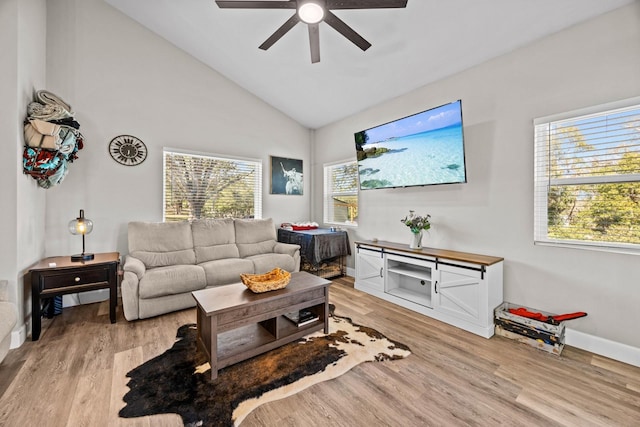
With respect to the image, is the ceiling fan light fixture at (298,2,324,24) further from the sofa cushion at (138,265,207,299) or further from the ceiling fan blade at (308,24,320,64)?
the sofa cushion at (138,265,207,299)

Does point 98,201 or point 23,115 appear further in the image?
point 98,201

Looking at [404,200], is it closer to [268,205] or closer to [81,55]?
[268,205]

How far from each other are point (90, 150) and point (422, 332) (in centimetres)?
430

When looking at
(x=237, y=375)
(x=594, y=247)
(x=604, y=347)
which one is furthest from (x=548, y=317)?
(x=237, y=375)

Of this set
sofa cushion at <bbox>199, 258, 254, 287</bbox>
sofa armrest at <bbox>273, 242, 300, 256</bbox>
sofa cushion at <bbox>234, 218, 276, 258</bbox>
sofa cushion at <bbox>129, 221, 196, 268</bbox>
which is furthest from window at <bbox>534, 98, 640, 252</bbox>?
sofa cushion at <bbox>129, 221, 196, 268</bbox>

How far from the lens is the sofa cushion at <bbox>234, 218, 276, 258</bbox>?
12.9ft

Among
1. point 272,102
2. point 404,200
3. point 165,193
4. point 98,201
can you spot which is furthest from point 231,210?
point 404,200

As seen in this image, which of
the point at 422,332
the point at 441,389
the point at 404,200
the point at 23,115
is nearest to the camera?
the point at 441,389

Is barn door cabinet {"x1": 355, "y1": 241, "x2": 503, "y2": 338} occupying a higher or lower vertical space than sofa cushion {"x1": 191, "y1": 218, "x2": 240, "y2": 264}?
lower

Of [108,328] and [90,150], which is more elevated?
[90,150]

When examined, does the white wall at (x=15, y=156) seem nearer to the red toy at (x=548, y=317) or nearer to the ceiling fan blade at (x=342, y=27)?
the ceiling fan blade at (x=342, y=27)

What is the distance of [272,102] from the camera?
4547mm

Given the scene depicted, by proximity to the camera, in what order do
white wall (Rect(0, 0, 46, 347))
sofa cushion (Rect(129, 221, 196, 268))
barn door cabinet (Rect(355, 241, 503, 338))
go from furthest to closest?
sofa cushion (Rect(129, 221, 196, 268)) < barn door cabinet (Rect(355, 241, 503, 338)) < white wall (Rect(0, 0, 46, 347))

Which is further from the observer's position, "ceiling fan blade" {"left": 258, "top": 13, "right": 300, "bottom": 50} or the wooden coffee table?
"ceiling fan blade" {"left": 258, "top": 13, "right": 300, "bottom": 50}
